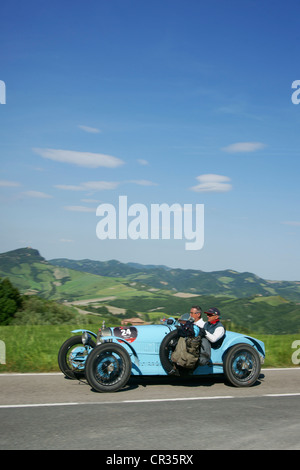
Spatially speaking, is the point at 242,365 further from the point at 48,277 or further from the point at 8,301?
the point at 48,277

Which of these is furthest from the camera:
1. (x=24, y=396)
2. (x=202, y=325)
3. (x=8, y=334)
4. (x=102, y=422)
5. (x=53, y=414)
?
(x=8, y=334)

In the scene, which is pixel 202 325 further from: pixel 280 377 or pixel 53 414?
pixel 53 414

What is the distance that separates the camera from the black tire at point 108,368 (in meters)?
8.45

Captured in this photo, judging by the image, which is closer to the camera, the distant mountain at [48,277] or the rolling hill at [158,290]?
the rolling hill at [158,290]

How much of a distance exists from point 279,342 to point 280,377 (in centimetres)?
547

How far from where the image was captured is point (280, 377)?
1092 cm

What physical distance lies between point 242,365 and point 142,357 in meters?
1.82

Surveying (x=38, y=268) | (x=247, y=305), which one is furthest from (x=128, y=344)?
Answer: (x=38, y=268)

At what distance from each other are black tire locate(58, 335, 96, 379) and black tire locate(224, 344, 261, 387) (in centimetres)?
238

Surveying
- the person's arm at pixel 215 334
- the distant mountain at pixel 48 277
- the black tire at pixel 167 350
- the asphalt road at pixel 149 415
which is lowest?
the asphalt road at pixel 149 415

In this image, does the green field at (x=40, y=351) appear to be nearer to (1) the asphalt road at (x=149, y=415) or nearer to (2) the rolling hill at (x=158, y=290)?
(1) the asphalt road at (x=149, y=415)

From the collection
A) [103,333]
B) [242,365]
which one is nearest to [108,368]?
[103,333]

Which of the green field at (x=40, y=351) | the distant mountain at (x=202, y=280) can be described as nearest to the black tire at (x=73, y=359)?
the green field at (x=40, y=351)

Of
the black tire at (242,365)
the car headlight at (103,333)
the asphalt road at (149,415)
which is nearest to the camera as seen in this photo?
the asphalt road at (149,415)
